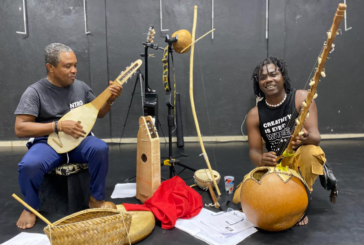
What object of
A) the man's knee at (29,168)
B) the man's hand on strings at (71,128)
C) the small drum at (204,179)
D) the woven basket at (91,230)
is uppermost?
the man's hand on strings at (71,128)

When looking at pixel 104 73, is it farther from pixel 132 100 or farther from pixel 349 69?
pixel 349 69

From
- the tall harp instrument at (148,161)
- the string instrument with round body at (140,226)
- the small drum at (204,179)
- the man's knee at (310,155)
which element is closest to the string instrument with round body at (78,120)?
the tall harp instrument at (148,161)

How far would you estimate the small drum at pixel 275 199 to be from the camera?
1.52 m

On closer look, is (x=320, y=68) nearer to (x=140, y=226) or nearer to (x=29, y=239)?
(x=140, y=226)

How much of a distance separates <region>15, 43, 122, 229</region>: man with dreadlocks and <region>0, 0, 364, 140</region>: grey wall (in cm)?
237

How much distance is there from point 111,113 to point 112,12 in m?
1.60

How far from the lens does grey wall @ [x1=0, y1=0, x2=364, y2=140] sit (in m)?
4.39

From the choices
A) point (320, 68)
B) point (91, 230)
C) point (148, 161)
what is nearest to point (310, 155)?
point (320, 68)

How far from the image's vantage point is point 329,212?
2.01 meters

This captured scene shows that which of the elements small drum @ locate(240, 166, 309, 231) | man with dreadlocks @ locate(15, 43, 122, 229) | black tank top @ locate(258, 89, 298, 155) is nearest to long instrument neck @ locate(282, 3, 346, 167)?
small drum @ locate(240, 166, 309, 231)

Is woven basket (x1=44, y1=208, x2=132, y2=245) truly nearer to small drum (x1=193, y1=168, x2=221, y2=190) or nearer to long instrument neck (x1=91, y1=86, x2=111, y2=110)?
long instrument neck (x1=91, y1=86, x2=111, y2=110)

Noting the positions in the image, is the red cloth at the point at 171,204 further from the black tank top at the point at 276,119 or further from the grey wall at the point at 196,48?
the grey wall at the point at 196,48

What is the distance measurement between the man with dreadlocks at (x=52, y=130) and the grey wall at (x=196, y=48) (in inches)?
93.2

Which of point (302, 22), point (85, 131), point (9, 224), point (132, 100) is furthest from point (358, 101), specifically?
point (9, 224)
